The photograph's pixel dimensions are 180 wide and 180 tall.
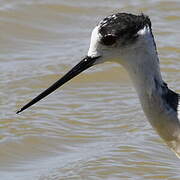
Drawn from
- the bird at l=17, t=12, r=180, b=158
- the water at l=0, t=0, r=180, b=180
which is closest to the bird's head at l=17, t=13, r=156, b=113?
the bird at l=17, t=12, r=180, b=158

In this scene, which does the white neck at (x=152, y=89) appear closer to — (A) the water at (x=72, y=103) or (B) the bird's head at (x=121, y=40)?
(B) the bird's head at (x=121, y=40)

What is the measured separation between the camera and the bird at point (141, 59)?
5805 mm

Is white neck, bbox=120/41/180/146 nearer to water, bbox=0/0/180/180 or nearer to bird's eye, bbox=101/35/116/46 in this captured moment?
bird's eye, bbox=101/35/116/46

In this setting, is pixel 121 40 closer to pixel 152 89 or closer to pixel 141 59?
pixel 141 59

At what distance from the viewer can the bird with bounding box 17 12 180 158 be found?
5.80 meters

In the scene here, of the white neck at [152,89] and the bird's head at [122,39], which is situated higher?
the bird's head at [122,39]

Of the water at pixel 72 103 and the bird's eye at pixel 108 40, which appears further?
the water at pixel 72 103

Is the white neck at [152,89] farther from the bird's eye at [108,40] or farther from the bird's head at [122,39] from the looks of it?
the bird's eye at [108,40]

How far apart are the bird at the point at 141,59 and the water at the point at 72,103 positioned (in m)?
0.95

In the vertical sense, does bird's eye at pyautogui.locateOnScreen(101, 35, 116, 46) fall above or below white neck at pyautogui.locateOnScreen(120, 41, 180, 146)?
above

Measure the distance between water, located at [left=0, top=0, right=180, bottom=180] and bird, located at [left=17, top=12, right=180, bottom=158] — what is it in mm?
947

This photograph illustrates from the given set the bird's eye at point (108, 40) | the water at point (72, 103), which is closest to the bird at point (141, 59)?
the bird's eye at point (108, 40)

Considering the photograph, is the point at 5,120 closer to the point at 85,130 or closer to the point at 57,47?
the point at 85,130

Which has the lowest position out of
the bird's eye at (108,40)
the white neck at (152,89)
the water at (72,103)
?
the water at (72,103)
